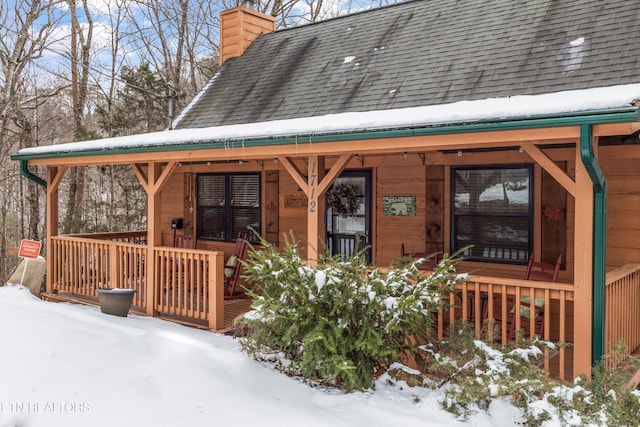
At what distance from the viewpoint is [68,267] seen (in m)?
8.36

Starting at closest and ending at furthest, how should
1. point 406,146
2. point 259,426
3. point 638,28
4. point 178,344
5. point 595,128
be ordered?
point 259,426 → point 595,128 → point 406,146 → point 178,344 → point 638,28

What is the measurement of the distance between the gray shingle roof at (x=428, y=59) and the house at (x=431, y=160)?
3 cm

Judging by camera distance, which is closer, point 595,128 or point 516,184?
point 595,128

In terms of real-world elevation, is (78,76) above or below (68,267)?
above

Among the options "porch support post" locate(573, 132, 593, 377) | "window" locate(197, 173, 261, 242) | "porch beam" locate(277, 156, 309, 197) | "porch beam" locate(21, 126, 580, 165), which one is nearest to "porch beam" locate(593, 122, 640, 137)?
"porch beam" locate(21, 126, 580, 165)

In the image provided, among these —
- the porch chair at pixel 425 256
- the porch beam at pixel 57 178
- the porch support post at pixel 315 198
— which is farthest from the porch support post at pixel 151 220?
the porch chair at pixel 425 256

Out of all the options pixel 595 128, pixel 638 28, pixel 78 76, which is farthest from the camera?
pixel 78 76

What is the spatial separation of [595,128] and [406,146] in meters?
1.52

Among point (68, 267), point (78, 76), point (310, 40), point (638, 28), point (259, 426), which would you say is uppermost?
point (78, 76)

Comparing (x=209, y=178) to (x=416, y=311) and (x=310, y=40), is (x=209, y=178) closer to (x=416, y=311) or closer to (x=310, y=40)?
(x=310, y=40)

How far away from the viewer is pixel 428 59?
7.39m

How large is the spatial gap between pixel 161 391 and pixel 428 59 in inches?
218

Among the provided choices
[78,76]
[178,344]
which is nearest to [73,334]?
[178,344]

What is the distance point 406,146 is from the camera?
4.77m
